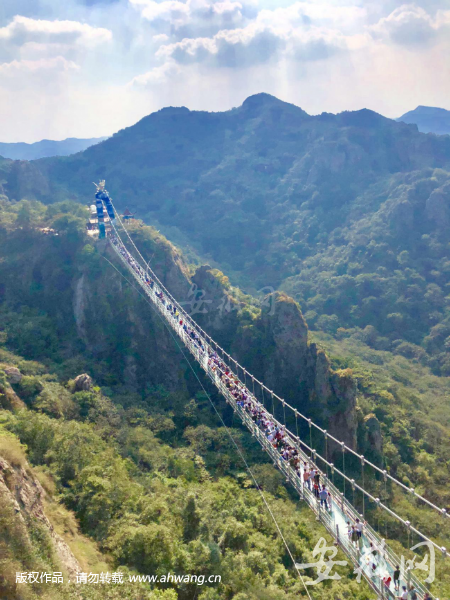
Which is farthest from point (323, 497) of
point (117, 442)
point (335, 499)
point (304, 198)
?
point (304, 198)

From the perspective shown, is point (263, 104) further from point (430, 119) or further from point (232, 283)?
point (430, 119)

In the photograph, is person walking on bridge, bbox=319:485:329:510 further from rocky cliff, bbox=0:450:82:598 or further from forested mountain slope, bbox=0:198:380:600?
rocky cliff, bbox=0:450:82:598

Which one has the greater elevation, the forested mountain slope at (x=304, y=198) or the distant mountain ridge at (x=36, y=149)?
the distant mountain ridge at (x=36, y=149)

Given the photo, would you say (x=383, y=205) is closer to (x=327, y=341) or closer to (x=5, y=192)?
(x=327, y=341)

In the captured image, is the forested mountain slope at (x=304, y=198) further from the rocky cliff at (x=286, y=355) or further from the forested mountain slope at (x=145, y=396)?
the rocky cliff at (x=286, y=355)

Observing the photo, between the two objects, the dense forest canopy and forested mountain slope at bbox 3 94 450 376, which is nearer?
the dense forest canopy

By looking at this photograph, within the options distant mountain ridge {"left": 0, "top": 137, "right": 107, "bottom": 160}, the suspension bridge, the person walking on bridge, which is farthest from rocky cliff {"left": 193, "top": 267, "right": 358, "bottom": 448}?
distant mountain ridge {"left": 0, "top": 137, "right": 107, "bottom": 160}

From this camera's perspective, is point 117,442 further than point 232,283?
No

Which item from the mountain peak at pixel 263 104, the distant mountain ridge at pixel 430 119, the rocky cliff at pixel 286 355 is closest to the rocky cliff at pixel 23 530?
the rocky cliff at pixel 286 355
